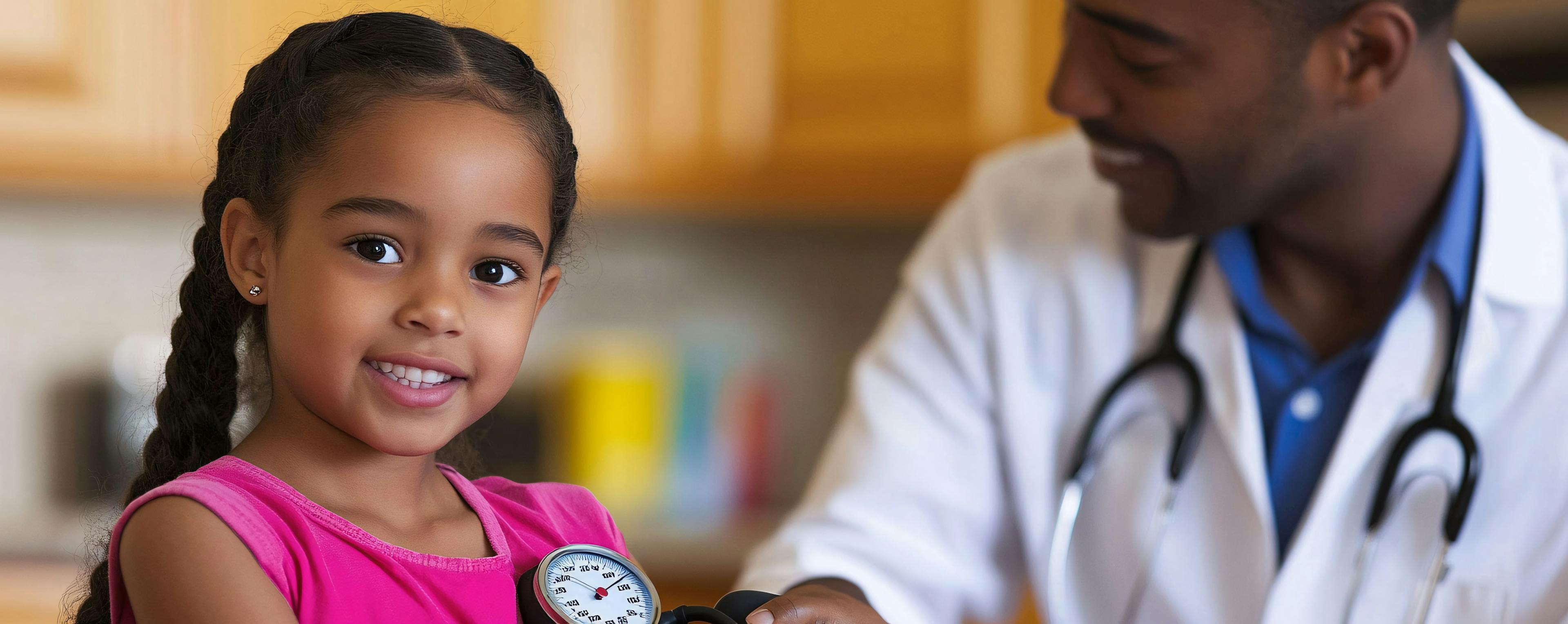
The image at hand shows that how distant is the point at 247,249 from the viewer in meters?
0.46

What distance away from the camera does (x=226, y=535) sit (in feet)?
1.32

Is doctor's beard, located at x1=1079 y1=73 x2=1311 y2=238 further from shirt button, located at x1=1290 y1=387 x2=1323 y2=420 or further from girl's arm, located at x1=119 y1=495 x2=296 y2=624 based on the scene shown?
girl's arm, located at x1=119 y1=495 x2=296 y2=624

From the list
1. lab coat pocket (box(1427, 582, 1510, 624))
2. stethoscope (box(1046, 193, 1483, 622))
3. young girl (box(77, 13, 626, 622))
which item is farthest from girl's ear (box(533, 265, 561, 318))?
lab coat pocket (box(1427, 582, 1510, 624))

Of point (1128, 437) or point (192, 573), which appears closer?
point (192, 573)

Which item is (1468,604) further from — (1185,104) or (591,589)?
(591,589)

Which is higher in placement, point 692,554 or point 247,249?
point 247,249

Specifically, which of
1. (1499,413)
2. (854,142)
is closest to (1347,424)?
(1499,413)

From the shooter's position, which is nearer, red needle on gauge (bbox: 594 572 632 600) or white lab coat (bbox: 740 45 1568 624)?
red needle on gauge (bbox: 594 572 632 600)

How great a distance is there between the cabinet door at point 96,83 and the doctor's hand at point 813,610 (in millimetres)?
1268

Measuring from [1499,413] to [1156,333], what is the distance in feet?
0.88

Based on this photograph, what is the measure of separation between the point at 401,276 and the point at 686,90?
4.34 feet

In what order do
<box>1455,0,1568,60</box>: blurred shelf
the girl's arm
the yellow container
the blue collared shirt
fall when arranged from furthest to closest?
the yellow container → <box>1455,0,1568,60</box>: blurred shelf → the blue collared shirt → the girl's arm

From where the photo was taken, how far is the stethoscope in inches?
34.2

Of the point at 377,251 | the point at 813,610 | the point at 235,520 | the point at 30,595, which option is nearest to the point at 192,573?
the point at 235,520
